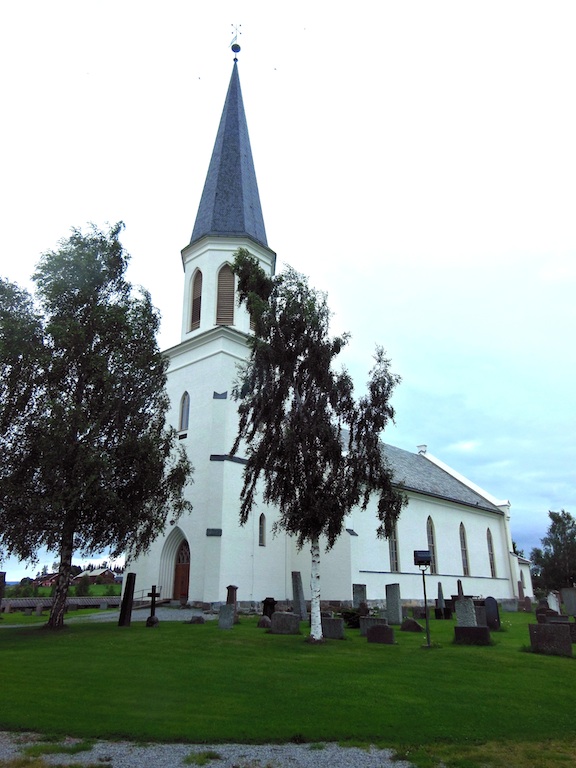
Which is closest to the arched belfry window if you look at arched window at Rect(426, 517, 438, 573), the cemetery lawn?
the cemetery lawn

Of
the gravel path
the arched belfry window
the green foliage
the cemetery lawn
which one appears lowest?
the gravel path

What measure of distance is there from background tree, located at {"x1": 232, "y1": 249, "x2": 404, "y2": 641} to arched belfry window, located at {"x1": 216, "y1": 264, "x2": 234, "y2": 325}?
37.9ft

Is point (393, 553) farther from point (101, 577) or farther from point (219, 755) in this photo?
point (101, 577)

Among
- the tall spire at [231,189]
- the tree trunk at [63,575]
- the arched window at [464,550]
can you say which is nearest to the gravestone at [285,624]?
the tree trunk at [63,575]

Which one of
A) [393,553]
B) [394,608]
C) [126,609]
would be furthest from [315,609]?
[393,553]

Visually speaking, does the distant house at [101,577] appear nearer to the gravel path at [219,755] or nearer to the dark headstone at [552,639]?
the dark headstone at [552,639]

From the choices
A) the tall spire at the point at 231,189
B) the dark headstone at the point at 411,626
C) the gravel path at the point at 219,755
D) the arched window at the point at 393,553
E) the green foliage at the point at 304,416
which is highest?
the tall spire at the point at 231,189

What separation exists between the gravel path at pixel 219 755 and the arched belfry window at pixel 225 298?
23529mm

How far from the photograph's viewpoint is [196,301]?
100 ft

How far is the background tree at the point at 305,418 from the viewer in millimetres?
15852

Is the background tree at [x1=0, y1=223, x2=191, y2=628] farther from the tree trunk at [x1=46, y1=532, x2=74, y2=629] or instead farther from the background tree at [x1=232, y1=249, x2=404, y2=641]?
the background tree at [x1=232, y1=249, x2=404, y2=641]

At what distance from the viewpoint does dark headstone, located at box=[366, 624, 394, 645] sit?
15102 mm

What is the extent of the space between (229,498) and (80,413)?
9.81m

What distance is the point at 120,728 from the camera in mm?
6871
